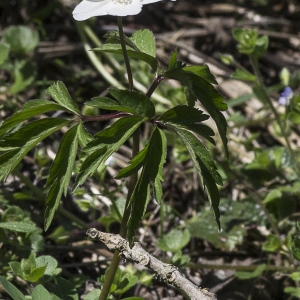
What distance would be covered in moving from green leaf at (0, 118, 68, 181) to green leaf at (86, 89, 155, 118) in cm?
16

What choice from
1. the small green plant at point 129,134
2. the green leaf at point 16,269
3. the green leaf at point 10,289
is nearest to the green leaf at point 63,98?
the small green plant at point 129,134

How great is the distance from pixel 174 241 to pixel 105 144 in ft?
3.59

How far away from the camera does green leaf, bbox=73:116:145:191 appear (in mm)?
1586

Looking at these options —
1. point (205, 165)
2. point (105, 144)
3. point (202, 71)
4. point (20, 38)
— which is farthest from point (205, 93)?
point (20, 38)

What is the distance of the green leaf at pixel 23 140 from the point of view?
1.67 meters

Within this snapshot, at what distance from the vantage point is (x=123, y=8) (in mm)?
1611

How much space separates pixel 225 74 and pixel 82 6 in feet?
8.48

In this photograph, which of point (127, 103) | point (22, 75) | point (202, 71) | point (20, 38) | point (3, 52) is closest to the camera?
point (127, 103)

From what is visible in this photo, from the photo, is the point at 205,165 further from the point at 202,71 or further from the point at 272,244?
the point at 272,244

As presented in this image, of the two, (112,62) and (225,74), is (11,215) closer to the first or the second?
(112,62)

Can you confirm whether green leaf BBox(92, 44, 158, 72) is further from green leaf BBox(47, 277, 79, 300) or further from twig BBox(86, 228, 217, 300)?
green leaf BBox(47, 277, 79, 300)

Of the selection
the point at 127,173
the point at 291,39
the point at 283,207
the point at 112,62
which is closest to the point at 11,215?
the point at 127,173

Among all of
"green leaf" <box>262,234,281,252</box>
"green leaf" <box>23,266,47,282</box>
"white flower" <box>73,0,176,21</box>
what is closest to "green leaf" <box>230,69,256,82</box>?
"green leaf" <box>262,234,281,252</box>

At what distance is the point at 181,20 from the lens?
180 inches
